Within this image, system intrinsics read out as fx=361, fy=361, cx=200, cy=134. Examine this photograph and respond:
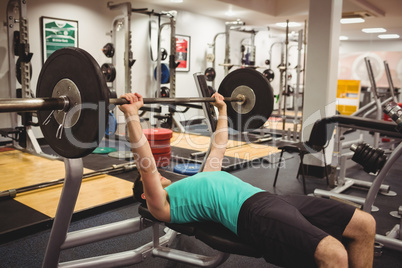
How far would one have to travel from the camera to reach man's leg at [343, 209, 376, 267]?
1419 mm

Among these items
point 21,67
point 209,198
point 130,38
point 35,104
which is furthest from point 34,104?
point 130,38

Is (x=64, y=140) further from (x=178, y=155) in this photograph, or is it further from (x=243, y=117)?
(x=178, y=155)

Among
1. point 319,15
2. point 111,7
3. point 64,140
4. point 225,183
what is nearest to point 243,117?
point 225,183

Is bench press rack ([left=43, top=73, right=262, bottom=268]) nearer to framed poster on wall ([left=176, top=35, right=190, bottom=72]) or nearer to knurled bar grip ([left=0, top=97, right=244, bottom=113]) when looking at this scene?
knurled bar grip ([left=0, top=97, right=244, bottom=113])

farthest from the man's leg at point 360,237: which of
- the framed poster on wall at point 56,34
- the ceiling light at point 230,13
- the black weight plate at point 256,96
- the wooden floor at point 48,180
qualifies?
the ceiling light at point 230,13

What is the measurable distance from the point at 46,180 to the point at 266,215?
99.8 inches

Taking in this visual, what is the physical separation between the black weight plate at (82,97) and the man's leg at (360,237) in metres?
1.02

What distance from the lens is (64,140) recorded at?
1340 millimetres

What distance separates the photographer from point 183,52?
23.0 feet

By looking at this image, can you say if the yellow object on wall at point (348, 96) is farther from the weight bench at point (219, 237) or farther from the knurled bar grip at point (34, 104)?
the knurled bar grip at point (34, 104)

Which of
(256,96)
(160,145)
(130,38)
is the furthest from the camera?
(130,38)

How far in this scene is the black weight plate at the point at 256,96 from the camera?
86.5 inches

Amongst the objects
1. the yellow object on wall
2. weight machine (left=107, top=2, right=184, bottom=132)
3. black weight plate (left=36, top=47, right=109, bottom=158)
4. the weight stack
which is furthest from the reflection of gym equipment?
the yellow object on wall

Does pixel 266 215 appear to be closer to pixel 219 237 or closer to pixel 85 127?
pixel 219 237
